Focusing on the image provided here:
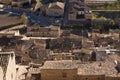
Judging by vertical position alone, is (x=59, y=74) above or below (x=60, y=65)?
below

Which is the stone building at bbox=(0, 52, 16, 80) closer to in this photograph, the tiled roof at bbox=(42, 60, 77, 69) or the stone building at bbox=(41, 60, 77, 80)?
the stone building at bbox=(41, 60, 77, 80)

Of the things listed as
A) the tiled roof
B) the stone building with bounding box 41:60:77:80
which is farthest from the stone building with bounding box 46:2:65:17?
the stone building with bounding box 41:60:77:80

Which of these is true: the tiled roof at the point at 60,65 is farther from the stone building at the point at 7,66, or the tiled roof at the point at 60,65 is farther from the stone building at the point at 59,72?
the stone building at the point at 7,66

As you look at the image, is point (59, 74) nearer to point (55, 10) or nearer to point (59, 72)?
point (59, 72)

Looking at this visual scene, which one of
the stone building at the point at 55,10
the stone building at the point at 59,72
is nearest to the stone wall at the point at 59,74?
the stone building at the point at 59,72

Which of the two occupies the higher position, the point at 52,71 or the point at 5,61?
the point at 5,61

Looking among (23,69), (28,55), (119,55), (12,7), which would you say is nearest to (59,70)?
(23,69)

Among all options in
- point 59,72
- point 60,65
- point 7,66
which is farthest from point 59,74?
point 7,66

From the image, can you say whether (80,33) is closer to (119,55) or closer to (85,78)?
(119,55)

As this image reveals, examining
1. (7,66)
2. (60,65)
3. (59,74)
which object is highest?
(7,66)

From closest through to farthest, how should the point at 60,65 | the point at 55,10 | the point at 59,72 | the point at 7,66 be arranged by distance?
the point at 7,66, the point at 59,72, the point at 60,65, the point at 55,10

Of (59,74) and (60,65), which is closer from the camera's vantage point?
(59,74)
